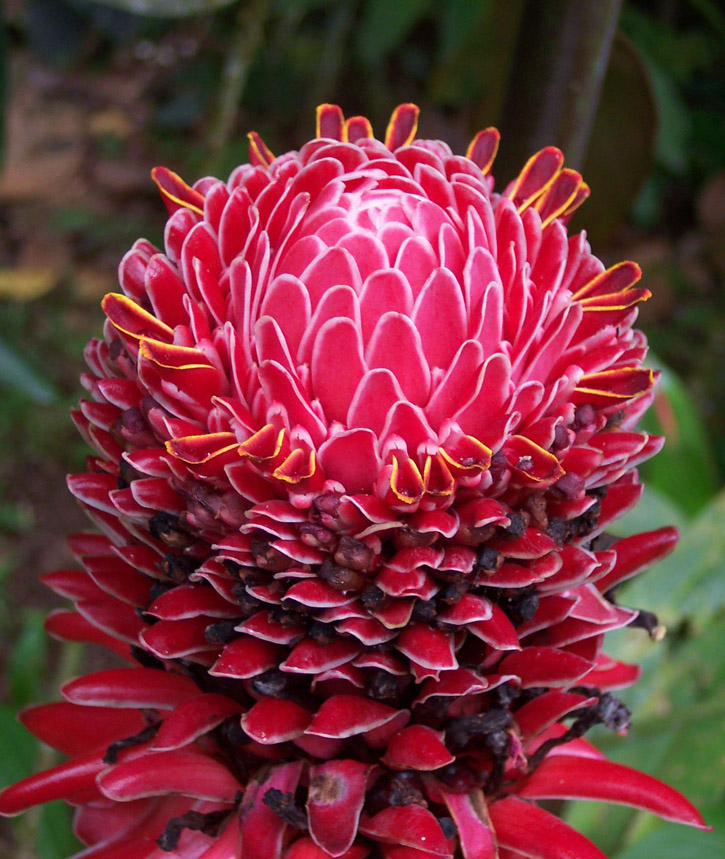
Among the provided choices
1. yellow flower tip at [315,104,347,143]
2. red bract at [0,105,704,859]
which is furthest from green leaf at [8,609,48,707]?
yellow flower tip at [315,104,347,143]

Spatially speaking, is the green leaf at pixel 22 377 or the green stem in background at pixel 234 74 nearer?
the green leaf at pixel 22 377

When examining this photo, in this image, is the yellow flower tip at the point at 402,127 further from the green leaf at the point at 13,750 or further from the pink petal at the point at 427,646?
the green leaf at the point at 13,750

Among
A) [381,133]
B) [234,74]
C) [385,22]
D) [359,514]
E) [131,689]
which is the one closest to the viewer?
[359,514]

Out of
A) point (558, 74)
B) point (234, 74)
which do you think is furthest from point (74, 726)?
point (234, 74)

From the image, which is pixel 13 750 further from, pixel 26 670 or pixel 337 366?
pixel 337 366

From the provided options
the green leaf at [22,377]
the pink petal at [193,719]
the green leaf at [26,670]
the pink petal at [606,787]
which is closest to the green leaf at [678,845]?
the pink petal at [606,787]

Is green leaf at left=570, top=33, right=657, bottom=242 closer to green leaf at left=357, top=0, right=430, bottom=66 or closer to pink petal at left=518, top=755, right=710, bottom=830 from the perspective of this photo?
pink petal at left=518, top=755, right=710, bottom=830
